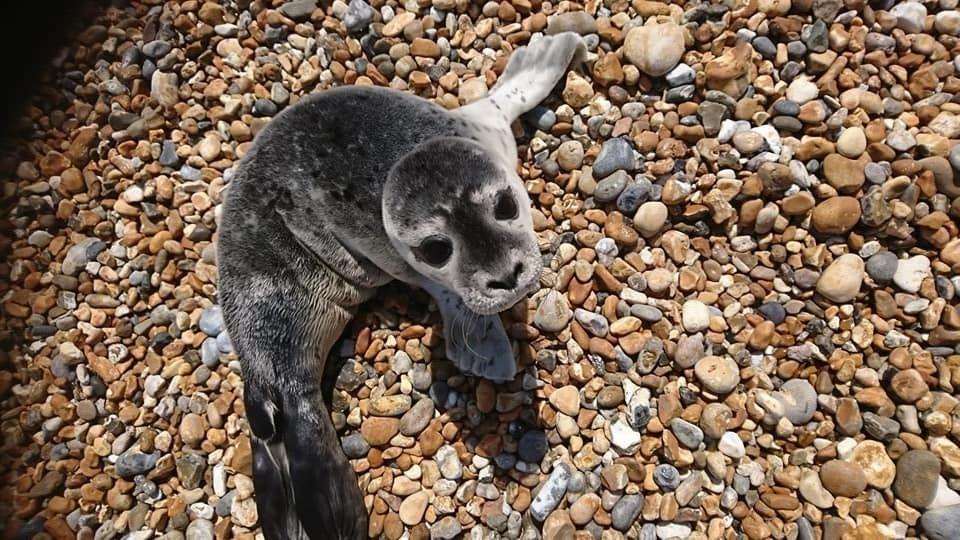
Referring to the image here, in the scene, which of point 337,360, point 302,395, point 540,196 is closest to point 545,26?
point 540,196

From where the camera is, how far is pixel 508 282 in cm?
197

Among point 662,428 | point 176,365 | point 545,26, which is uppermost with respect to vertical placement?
point 545,26

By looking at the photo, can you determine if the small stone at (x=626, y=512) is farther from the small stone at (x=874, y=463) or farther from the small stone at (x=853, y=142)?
the small stone at (x=853, y=142)

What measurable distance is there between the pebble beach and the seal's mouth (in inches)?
30.1

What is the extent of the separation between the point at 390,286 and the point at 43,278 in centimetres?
193

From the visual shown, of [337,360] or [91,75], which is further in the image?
[91,75]

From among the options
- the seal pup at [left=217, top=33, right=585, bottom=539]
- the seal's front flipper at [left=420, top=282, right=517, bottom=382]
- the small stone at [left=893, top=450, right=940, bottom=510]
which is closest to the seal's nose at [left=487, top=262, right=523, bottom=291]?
the seal pup at [left=217, top=33, right=585, bottom=539]

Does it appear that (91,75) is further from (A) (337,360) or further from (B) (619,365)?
(B) (619,365)

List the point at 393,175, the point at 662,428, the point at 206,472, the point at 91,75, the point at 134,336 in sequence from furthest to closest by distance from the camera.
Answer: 1. the point at 91,75
2. the point at 134,336
3. the point at 206,472
4. the point at 662,428
5. the point at 393,175

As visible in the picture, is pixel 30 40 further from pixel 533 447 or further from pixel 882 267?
pixel 882 267

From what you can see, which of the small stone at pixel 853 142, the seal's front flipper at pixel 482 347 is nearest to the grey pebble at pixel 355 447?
the seal's front flipper at pixel 482 347

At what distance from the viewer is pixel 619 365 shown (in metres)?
2.69

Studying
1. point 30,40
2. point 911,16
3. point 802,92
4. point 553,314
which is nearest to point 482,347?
point 553,314

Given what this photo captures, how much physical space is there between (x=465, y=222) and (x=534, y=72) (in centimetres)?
136
